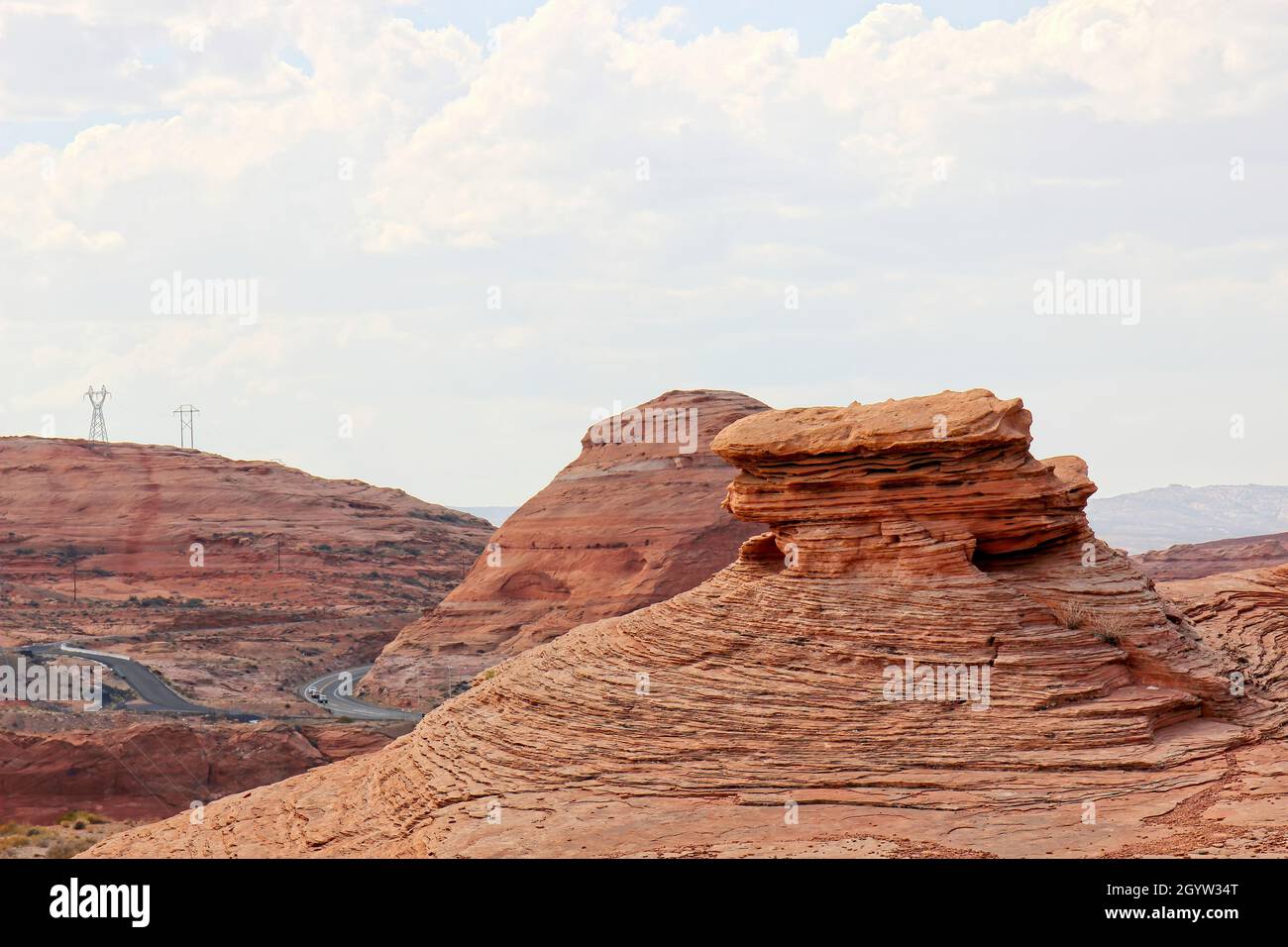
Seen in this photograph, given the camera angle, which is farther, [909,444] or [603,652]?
[603,652]

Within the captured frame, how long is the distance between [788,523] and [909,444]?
281 centimetres

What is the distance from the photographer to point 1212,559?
104m

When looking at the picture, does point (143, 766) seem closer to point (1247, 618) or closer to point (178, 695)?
point (178, 695)

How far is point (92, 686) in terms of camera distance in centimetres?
6675

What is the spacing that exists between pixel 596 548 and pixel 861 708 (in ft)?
170

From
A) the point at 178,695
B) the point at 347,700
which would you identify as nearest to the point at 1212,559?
the point at 347,700

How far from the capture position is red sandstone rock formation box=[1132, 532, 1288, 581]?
99.2 m

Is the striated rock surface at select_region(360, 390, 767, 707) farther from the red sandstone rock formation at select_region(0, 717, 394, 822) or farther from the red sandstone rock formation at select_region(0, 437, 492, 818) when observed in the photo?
the red sandstone rock formation at select_region(0, 717, 394, 822)

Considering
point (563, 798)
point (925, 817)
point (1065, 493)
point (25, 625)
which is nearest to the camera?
point (925, 817)

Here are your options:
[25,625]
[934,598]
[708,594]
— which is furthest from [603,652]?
[25,625]

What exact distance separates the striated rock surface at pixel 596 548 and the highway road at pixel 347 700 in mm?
1392

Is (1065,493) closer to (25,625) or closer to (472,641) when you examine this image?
(472,641)

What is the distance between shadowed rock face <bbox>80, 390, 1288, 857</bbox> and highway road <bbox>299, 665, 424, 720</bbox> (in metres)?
37.0
